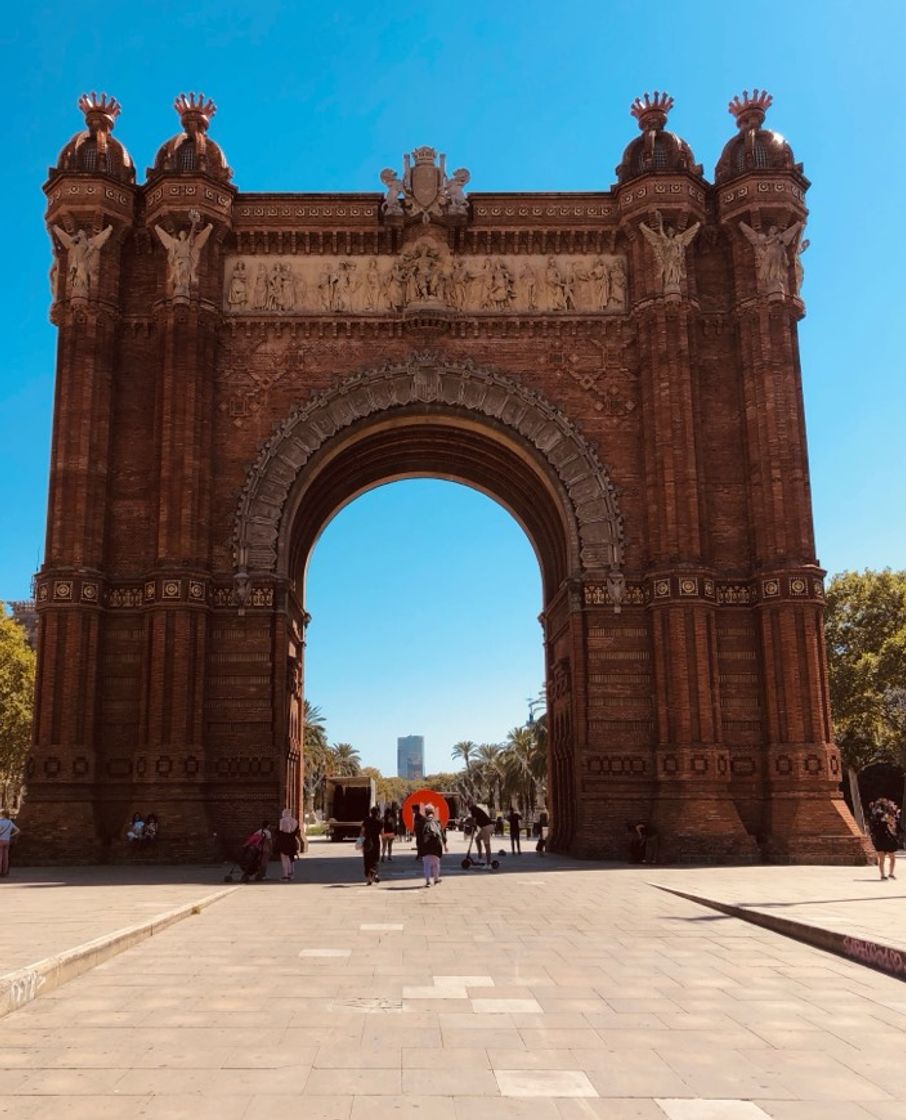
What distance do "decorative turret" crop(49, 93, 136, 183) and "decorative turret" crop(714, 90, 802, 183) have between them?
53.2 feet

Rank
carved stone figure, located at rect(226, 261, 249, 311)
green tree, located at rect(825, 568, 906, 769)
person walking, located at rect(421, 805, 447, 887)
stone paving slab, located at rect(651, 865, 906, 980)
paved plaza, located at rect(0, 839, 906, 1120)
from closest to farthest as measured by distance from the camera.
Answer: paved plaza, located at rect(0, 839, 906, 1120) < stone paving slab, located at rect(651, 865, 906, 980) < person walking, located at rect(421, 805, 447, 887) < carved stone figure, located at rect(226, 261, 249, 311) < green tree, located at rect(825, 568, 906, 769)

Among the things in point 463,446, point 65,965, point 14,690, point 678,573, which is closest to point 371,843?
point 678,573

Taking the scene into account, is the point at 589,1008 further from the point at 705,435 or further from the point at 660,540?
the point at 705,435

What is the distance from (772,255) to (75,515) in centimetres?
1909

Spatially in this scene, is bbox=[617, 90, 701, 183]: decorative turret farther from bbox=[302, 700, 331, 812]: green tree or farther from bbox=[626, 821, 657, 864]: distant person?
bbox=[302, 700, 331, 812]: green tree

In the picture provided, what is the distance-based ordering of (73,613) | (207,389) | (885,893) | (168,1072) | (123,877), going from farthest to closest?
(207,389), (73,613), (123,877), (885,893), (168,1072)

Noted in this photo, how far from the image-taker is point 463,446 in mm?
30969

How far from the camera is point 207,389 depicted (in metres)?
27.8

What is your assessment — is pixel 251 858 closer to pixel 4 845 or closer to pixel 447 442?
pixel 4 845

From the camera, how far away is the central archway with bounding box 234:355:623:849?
2747 centimetres

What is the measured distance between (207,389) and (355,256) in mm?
5612

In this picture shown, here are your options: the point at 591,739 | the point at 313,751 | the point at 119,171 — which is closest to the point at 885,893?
the point at 591,739

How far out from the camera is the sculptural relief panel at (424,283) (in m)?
28.9

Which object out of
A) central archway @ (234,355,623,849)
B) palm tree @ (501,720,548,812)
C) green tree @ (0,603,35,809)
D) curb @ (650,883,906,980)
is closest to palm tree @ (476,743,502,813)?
palm tree @ (501,720,548,812)
